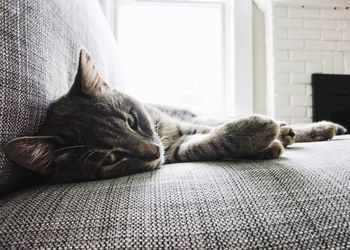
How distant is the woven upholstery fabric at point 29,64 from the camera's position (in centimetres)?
54

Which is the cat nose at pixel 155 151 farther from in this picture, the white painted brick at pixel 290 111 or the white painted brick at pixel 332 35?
the white painted brick at pixel 332 35

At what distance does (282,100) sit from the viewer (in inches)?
103

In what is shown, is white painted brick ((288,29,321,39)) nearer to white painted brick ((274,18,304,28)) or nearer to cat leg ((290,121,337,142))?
white painted brick ((274,18,304,28))

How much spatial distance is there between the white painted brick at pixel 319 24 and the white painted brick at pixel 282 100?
597mm

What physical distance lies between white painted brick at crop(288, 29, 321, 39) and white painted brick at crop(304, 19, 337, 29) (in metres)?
0.04

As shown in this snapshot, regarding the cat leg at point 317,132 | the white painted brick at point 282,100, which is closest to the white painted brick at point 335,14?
the white painted brick at point 282,100

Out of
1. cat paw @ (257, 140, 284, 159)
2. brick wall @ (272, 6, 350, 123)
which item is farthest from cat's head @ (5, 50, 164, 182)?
brick wall @ (272, 6, 350, 123)

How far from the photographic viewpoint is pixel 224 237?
39 centimetres

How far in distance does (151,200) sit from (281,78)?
237 cm

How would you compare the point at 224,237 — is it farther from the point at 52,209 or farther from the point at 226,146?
the point at 226,146

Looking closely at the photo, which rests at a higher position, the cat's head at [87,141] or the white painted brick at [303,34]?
the white painted brick at [303,34]

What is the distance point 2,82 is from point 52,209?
0.22 metres

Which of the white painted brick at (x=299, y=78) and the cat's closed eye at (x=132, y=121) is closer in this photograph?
the cat's closed eye at (x=132, y=121)

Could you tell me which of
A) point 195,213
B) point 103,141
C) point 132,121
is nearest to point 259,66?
point 132,121
